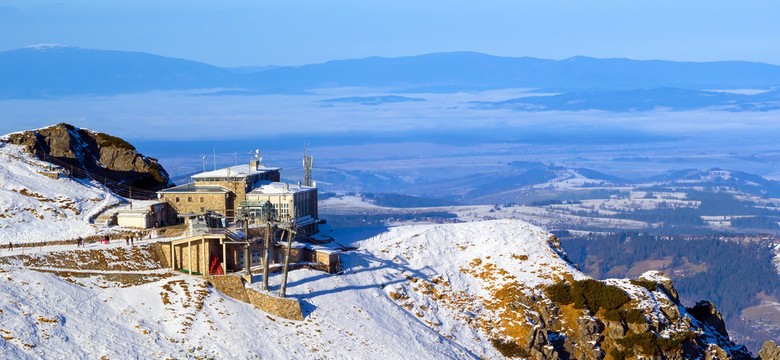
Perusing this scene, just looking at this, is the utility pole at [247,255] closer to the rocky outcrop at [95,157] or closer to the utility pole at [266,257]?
the utility pole at [266,257]

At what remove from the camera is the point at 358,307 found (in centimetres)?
7331

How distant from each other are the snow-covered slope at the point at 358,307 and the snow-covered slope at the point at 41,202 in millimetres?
5252

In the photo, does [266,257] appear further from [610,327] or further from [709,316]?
[709,316]

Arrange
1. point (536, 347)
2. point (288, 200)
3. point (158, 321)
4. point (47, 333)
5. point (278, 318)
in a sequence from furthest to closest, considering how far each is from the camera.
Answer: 1. point (288, 200)
2. point (536, 347)
3. point (278, 318)
4. point (158, 321)
5. point (47, 333)

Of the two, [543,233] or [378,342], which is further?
[543,233]

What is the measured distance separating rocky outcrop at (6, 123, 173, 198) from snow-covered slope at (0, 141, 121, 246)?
344 centimetres

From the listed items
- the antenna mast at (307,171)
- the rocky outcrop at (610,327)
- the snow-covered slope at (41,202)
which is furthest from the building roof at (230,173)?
the rocky outcrop at (610,327)

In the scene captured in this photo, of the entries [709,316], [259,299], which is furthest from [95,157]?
[709,316]

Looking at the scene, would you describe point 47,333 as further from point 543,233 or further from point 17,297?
point 543,233

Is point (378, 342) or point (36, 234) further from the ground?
point (36, 234)

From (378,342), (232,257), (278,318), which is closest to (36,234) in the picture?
(232,257)

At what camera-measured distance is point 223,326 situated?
6619 centimetres

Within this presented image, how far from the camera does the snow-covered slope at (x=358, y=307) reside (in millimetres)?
62406

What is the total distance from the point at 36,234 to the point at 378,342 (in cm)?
2090
